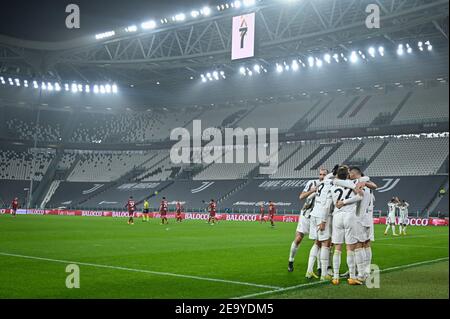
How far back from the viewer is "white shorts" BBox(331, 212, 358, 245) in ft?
33.3

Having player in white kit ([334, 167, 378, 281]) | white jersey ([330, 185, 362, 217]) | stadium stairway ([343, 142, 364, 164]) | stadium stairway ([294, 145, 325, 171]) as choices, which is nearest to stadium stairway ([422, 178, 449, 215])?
stadium stairway ([343, 142, 364, 164])

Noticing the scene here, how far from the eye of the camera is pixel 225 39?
167ft

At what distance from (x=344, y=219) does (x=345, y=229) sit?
20 cm

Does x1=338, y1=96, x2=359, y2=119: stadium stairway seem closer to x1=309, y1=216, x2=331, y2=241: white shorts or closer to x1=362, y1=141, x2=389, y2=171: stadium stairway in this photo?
x1=362, y1=141, x2=389, y2=171: stadium stairway

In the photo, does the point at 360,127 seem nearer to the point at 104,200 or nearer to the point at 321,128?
the point at 321,128

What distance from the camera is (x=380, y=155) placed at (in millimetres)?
53625

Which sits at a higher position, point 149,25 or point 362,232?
point 149,25

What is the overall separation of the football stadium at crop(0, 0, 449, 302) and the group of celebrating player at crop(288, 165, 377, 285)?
0.14 ft

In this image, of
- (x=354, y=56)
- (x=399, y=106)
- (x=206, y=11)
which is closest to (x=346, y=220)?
(x=206, y=11)

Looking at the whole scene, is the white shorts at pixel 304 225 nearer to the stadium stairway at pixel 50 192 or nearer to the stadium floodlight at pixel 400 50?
the stadium floodlight at pixel 400 50

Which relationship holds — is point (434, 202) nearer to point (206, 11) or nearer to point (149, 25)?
point (206, 11)

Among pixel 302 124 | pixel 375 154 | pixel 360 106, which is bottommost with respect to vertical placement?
pixel 375 154

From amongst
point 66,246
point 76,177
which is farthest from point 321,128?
point 66,246

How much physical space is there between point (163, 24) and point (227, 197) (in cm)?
2020
